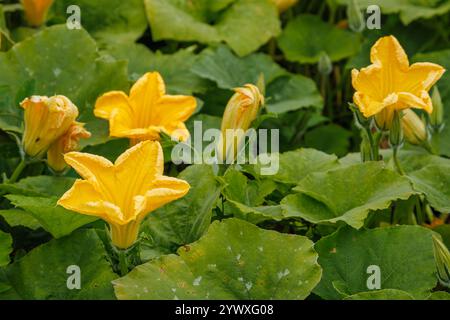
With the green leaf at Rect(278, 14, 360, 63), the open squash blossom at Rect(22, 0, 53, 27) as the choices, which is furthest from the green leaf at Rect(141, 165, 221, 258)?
the green leaf at Rect(278, 14, 360, 63)

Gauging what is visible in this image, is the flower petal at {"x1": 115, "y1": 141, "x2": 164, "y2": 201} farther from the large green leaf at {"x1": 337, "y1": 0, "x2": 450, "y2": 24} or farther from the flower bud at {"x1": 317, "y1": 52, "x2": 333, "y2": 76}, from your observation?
the large green leaf at {"x1": 337, "y1": 0, "x2": 450, "y2": 24}

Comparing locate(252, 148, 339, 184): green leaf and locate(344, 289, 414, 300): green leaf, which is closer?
locate(344, 289, 414, 300): green leaf

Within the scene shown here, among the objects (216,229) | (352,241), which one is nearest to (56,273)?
(216,229)

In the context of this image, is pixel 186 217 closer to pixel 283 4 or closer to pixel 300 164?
pixel 300 164

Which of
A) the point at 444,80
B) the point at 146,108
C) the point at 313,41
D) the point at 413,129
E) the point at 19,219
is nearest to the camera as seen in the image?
the point at 19,219

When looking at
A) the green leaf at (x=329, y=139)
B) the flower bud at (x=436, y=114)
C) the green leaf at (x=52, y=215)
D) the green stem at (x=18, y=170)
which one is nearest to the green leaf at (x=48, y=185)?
the green stem at (x=18, y=170)

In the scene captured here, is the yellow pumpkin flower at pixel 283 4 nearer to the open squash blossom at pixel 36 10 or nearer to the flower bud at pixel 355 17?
the flower bud at pixel 355 17

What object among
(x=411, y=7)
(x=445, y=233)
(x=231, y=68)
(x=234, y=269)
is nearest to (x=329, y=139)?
(x=231, y=68)
